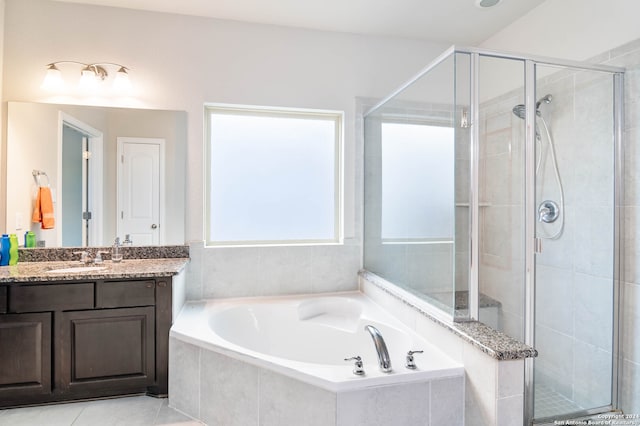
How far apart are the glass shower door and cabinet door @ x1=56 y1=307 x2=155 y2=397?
226 centimetres

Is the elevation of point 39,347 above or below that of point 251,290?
below

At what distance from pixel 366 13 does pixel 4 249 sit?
298 cm

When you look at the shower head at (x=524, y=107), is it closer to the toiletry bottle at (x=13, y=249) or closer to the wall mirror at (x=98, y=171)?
the wall mirror at (x=98, y=171)

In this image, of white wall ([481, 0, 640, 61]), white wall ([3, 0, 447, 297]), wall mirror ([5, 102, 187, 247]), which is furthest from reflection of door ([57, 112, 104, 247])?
white wall ([481, 0, 640, 61])

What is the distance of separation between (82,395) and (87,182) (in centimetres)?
143

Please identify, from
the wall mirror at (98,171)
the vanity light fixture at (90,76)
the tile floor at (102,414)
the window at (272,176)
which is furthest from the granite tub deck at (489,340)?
the vanity light fixture at (90,76)

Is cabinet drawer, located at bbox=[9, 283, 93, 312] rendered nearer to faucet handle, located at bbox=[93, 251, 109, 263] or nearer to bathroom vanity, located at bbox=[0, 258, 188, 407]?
bathroom vanity, located at bbox=[0, 258, 188, 407]

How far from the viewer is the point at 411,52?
3100mm

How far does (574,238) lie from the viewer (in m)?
2.08

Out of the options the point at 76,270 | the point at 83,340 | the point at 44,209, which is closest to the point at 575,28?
the point at 76,270

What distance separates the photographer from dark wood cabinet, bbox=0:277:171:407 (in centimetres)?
207

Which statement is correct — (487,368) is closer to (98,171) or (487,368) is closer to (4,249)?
(98,171)

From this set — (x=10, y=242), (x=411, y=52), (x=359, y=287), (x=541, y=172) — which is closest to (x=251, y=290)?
(x=359, y=287)

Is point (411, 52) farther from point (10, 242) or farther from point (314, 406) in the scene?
point (10, 242)
